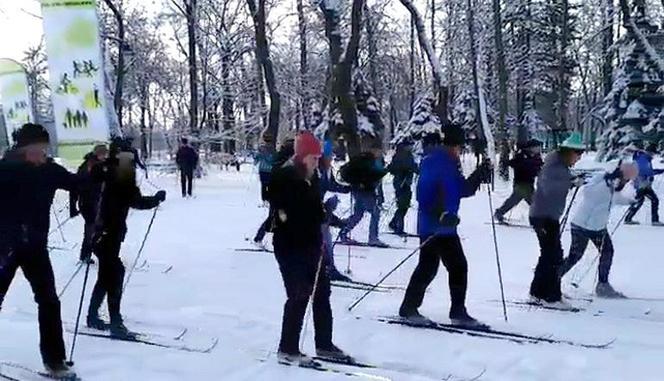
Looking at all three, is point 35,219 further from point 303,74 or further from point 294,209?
point 303,74

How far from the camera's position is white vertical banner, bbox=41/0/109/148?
10.2m

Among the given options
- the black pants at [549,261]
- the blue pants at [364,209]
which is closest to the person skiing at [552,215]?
the black pants at [549,261]

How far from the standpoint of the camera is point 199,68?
36.7m

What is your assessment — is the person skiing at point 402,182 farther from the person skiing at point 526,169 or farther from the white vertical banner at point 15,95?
the white vertical banner at point 15,95

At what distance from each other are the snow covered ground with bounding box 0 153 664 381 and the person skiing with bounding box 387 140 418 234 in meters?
1.14

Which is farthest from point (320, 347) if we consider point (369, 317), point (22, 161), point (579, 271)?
point (579, 271)

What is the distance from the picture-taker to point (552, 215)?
738cm

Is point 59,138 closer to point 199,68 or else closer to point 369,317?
point 369,317

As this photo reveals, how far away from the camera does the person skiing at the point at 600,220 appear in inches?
300

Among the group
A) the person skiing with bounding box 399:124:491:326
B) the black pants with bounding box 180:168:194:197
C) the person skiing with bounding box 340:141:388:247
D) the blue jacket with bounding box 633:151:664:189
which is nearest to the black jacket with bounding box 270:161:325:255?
the person skiing with bounding box 399:124:491:326

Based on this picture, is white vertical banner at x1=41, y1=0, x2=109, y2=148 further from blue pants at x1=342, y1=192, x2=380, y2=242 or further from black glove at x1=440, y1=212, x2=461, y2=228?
black glove at x1=440, y1=212, x2=461, y2=228

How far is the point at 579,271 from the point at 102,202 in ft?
18.7

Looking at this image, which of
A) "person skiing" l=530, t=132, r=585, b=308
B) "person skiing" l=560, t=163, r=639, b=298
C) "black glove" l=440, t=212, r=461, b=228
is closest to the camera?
"black glove" l=440, t=212, r=461, b=228

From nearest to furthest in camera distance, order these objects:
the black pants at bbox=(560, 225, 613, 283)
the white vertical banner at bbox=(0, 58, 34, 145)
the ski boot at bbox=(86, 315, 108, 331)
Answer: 1. the ski boot at bbox=(86, 315, 108, 331)
2. the black pants at bbox=(560, 225, 613, 283)
3. the white vertical banner at bbox=(0, 58, 34, 145)
